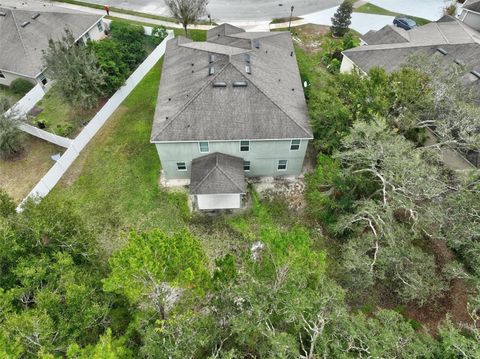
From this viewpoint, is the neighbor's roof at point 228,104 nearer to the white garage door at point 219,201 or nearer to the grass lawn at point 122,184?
the white garage door at point 219,201

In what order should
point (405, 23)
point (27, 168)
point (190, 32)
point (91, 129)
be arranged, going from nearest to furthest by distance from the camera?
point (27, 168)
point (91, 129)
point (405, 23)
point (190, 32)

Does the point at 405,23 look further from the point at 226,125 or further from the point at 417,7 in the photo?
the point at 226,125

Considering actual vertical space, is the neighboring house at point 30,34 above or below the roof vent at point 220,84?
below

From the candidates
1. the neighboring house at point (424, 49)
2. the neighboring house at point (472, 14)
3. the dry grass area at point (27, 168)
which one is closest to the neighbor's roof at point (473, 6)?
the neighboring house at point (472, 14)

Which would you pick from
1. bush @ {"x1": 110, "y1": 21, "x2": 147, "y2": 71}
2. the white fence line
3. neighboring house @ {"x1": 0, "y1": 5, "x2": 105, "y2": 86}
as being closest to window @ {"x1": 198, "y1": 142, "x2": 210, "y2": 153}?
the white fence line

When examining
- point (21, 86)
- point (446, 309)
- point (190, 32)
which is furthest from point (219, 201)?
point (190, 32)
